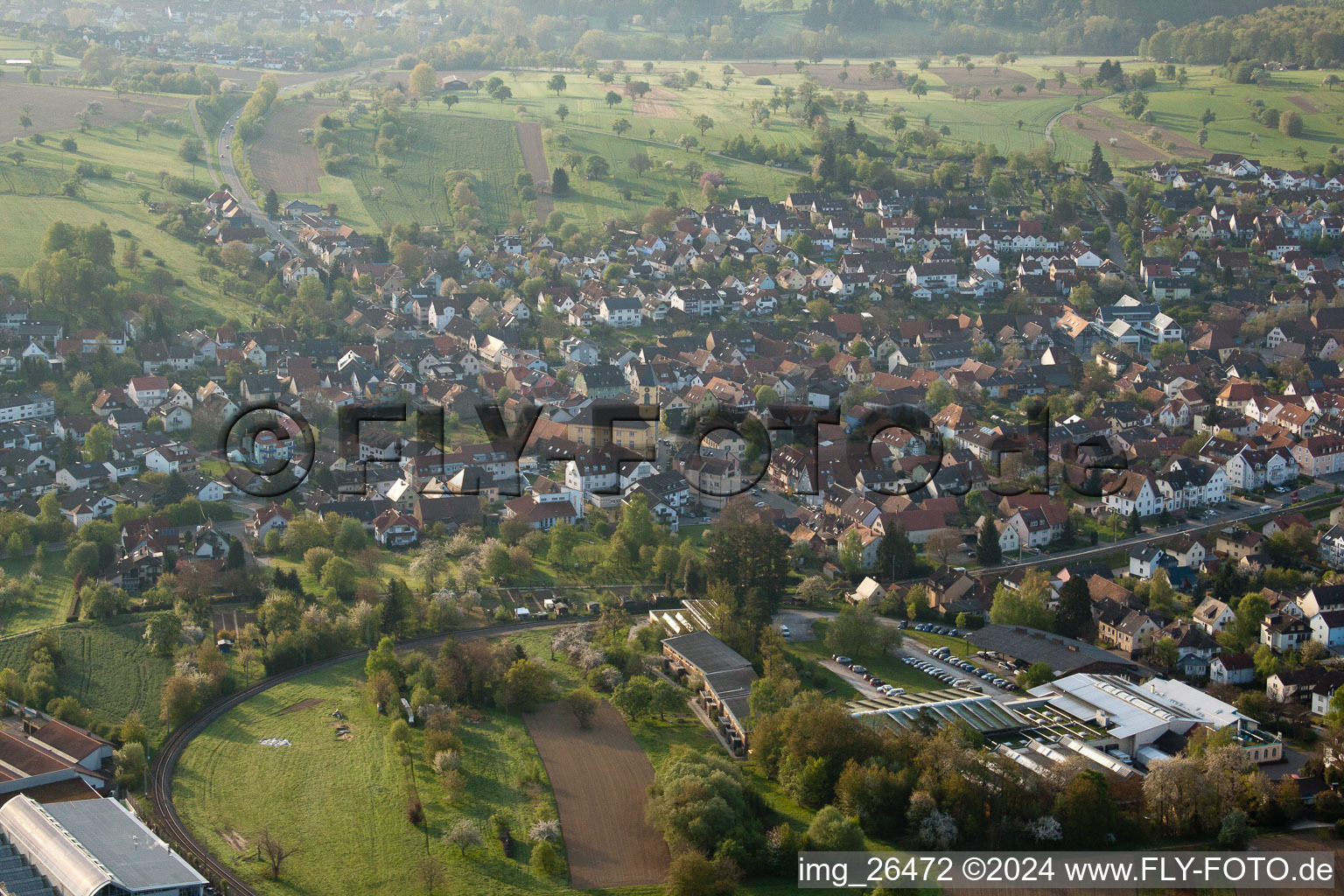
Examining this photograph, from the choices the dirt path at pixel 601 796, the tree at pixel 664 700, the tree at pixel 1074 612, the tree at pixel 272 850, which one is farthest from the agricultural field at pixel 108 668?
the tree at pixel 1074 612

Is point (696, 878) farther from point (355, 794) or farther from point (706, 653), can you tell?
point (706, 653)

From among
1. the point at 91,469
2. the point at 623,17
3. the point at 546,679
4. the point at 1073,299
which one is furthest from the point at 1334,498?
the point at 623,17

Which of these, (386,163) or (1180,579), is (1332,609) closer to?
(1180,579)

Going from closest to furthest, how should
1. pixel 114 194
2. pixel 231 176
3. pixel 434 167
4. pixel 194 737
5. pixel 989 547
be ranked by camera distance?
pixel 194 737 → pixel 989 547 → pixel 114 194 → pixel 231 176 → pixel 434 167

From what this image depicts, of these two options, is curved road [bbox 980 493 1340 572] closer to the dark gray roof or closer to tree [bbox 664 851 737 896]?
the dark gray roof

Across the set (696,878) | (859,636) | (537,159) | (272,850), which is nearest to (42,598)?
(272,850)

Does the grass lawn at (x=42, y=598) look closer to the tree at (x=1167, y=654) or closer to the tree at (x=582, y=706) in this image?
the tree at (x=582, y=706)
